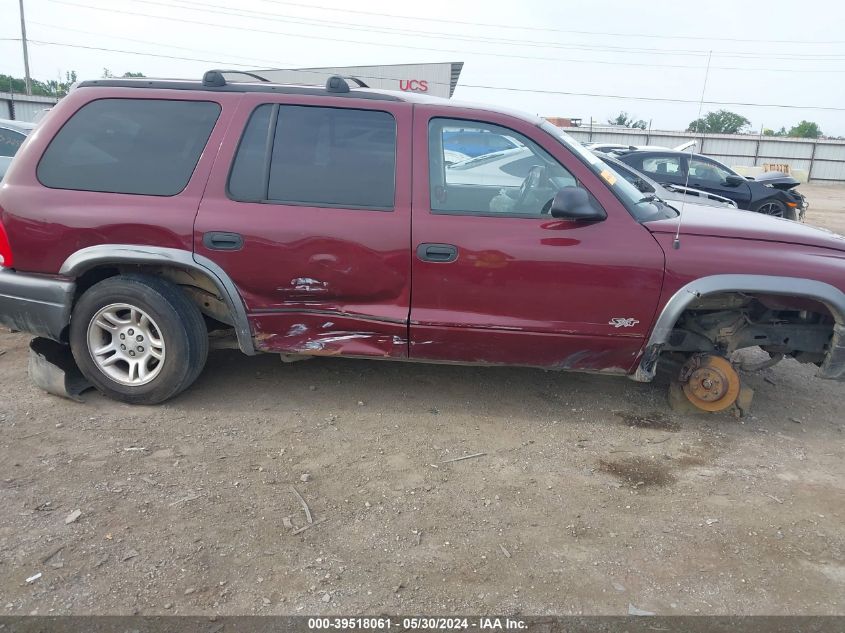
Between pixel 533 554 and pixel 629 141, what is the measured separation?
138ft

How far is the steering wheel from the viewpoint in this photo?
3527mm

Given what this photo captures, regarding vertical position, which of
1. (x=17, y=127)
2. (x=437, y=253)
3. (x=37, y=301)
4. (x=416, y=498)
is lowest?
(x=416, y=498)

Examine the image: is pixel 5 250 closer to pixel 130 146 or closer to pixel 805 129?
pixel 130 146

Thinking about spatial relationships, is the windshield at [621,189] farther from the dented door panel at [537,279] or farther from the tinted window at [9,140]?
the tinted window at [9,140]

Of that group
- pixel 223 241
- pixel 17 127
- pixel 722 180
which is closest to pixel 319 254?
pixel 223 241

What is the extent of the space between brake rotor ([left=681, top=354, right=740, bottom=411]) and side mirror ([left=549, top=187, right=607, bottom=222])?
125 centimetres

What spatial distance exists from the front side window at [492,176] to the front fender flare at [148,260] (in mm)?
1293

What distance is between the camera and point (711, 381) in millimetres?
3799

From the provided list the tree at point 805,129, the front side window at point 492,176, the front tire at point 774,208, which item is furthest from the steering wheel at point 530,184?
the tree at point 805,129

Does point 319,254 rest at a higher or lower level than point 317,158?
lower

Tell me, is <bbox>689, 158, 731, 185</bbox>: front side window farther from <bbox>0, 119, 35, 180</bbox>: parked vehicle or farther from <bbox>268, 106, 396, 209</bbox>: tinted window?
<bbox>0, 119, 35, 180</bbox>: parked vehicle

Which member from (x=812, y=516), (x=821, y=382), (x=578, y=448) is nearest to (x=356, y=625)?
(x=578, y=448)

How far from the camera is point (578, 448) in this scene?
3510mm

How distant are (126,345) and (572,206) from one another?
2.77 m
